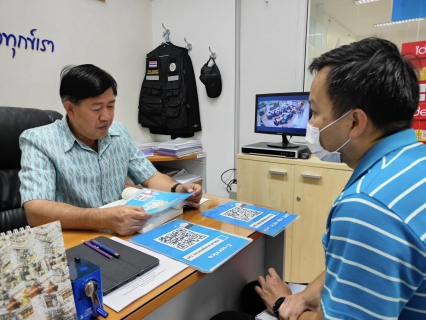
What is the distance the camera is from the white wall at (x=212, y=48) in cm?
254

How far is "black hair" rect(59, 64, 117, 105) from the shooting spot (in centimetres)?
127

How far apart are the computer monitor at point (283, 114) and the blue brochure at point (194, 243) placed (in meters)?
1.18

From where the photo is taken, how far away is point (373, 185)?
56cm

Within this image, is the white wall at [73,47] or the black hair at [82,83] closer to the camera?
the black hair at [82,83]

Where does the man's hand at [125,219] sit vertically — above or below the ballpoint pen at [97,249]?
above

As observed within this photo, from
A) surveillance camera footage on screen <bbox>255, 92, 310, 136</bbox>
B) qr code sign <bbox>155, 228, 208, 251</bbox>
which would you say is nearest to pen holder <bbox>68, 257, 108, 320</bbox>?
qr code sign <bbox>155, 228, 208, 251</bbox>

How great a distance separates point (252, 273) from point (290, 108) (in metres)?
1.14

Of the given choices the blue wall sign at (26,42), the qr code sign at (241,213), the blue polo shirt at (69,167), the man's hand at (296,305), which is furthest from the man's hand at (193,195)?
the blue wall sign at (26,42)

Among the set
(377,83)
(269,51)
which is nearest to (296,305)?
(377,83)

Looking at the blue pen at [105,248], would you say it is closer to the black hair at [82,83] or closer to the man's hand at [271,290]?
the man's hand at [271,290]

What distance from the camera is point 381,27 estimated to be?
200 centimetres

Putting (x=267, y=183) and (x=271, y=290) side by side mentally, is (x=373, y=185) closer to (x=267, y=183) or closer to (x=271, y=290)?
(x=271, y=290)

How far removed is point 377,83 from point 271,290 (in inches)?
28.1

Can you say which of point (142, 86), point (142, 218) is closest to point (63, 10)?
point (142, 86)
